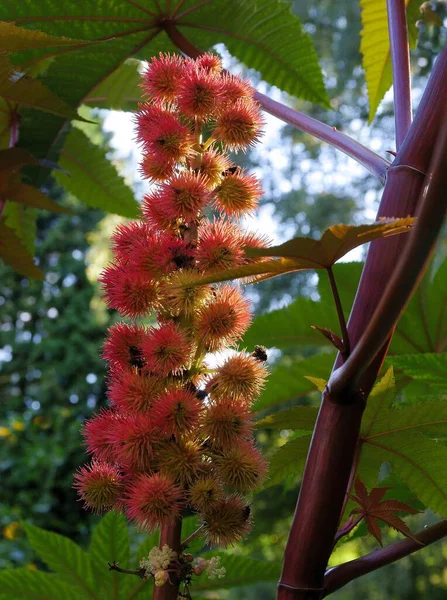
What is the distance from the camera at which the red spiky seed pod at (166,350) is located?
0.46 metres

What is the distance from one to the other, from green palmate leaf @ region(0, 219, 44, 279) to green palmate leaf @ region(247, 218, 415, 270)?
41 cm

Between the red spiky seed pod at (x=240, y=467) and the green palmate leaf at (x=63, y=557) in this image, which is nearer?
the red spiky seed pod at (x=240, y=467)

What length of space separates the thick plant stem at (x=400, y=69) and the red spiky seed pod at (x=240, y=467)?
0.25 m

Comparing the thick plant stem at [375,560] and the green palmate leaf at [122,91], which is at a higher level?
the green palmate leaf at [122,91]

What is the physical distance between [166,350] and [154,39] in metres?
0.54

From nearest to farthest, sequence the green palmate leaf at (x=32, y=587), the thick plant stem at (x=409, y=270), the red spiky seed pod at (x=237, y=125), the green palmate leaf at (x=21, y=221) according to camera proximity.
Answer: the thick plant stem at (x=409, y=270)
the red spiky seed pod at (x=237, y=125)
the green palmate leaf at (x=32, y=587)
the green palmate leaf at (x=21, y=221)

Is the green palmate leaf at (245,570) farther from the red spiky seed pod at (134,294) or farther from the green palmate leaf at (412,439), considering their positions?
the red spiky seed pod at (134,294)

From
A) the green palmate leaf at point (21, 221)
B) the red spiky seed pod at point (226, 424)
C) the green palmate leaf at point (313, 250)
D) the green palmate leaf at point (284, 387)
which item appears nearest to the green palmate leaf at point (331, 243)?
the green palmate leaf at point (313, 250)

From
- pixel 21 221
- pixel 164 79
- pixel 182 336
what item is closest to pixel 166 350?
pixel 182 336

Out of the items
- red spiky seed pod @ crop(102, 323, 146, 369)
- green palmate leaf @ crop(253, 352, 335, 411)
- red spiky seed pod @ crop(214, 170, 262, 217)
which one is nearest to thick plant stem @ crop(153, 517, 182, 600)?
red spiky seed pod @ crop(102, 323, 146, 369)

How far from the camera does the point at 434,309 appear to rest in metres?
0.88

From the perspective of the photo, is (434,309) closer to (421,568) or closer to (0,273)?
(421,568)

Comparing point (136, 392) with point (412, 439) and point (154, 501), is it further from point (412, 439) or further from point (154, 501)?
point (412, 439)

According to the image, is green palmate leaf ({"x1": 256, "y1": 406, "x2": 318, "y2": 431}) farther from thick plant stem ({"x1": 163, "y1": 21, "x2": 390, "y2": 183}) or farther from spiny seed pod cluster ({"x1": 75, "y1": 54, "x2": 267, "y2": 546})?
thick plant stem ({"x1": 163, "y1": 21, "x2": 390, "y2": 183})
